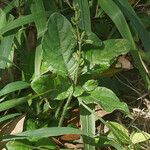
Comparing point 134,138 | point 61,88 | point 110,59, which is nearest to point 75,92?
point 61,88

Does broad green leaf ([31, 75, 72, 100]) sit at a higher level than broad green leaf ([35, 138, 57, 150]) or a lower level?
higher

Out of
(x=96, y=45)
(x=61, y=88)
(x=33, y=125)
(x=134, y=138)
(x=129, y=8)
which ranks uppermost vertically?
(x=129, y=8)

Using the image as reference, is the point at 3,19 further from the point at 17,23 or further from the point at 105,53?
the point at 105,53

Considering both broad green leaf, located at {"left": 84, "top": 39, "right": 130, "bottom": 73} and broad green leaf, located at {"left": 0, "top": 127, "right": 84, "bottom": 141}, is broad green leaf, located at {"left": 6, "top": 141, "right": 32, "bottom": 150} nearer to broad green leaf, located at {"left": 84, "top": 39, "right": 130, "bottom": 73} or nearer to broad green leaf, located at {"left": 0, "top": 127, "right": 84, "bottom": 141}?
broad green leaf, located at {"left": 0, "top": 127, "right": 84, "bottom": 141}

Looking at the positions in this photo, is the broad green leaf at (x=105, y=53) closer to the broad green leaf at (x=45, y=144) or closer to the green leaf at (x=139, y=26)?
the green leaf at (x=139, y=26)

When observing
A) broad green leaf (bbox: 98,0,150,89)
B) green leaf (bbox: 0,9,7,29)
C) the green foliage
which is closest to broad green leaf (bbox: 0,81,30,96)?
the green foliage

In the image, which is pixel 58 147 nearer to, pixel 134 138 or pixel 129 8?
pixel 134 138
